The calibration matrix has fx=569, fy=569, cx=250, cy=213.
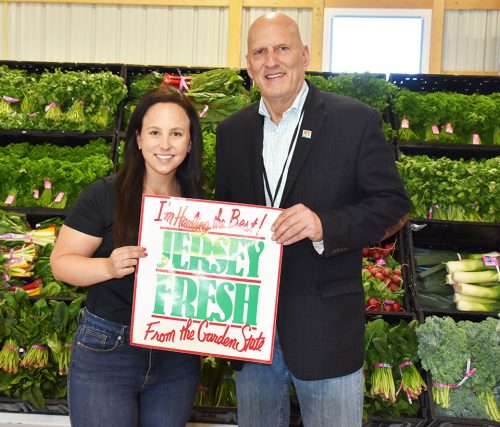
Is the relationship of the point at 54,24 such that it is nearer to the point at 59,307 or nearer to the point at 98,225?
the point at 59,307

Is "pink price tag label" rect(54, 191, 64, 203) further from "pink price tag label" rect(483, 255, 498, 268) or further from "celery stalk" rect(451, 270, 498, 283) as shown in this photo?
"pink price tag label" rect(483, 255, 498, 268)

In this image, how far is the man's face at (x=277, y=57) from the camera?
6.68ft

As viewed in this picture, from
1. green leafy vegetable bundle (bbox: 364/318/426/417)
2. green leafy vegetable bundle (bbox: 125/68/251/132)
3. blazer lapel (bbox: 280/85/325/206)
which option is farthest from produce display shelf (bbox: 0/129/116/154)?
blazer lapel (bbox: 280/85/325/206)

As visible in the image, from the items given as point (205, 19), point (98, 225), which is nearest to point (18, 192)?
point (98, 225)

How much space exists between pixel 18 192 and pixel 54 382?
1406 millimetres

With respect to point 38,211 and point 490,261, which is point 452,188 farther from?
point 38,211

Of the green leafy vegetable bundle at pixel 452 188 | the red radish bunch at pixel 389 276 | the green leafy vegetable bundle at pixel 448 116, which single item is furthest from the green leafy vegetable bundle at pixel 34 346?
the green leafy vegetable bundle at pixel 448 116

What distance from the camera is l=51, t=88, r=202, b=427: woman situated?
1.93 metres

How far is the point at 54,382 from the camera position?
331 cm

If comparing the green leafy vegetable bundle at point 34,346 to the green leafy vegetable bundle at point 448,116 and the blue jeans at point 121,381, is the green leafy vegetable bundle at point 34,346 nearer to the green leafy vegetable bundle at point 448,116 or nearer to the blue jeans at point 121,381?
the blue jeans at point 121,381

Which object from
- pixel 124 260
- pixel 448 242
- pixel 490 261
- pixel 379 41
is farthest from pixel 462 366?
pixel 379 41

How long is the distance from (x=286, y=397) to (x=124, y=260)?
2.64 feet

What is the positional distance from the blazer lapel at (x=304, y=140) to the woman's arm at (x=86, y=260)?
563 mm

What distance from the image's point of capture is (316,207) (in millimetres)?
1994
